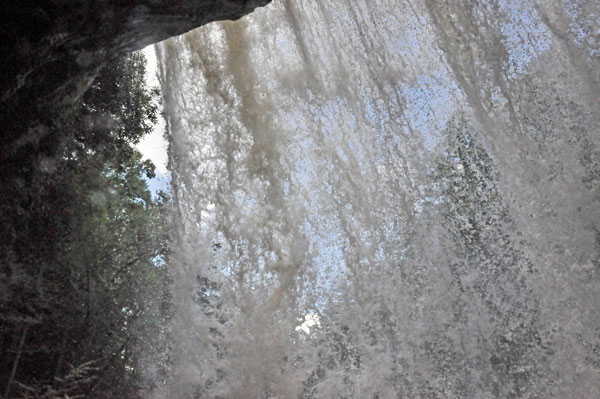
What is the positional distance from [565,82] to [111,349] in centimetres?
1006

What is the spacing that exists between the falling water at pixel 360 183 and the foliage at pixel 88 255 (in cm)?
174

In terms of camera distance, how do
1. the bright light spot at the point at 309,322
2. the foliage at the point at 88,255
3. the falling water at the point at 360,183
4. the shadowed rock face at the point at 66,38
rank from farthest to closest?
the bright light spot at the point at 309,322
the falling water at the point at 360,183
the foliage at the point at 88,255
the shadowed rock face at the point at 66,38

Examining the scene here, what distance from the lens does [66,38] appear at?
5.12 m

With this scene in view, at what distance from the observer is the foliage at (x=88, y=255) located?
7.05 meters

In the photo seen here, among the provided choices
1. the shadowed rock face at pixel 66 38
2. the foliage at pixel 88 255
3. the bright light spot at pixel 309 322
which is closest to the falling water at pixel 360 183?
the bright light spot at pixel 309 322

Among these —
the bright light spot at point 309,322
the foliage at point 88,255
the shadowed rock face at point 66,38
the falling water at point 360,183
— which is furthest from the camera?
the bright light spot at point 309,322

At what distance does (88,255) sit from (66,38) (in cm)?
535

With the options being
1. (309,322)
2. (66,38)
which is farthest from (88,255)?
(66,38)

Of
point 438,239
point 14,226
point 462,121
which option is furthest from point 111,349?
point 462,121

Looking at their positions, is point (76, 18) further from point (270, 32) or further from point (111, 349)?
point (111, 349)

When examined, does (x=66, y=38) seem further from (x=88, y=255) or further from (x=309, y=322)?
(x=309, y=322)

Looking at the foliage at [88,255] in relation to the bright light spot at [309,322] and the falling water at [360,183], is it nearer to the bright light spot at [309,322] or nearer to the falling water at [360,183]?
the falling water at [360,183]

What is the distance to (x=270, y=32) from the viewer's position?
904 cm

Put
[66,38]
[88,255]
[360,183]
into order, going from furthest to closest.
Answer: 1. [88,255]
2. [360,183]
3. [66,38]
